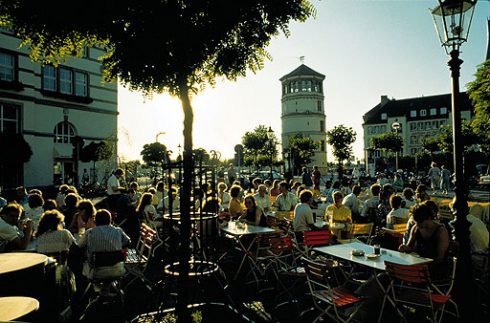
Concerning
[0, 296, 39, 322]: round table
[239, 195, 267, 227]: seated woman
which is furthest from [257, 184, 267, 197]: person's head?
[0, 296, 39, 322]: round table

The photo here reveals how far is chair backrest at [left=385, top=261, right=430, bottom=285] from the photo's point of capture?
4781 mm

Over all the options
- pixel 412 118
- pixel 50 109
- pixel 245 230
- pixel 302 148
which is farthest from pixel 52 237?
pixel 412 118

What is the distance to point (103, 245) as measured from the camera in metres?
6.30

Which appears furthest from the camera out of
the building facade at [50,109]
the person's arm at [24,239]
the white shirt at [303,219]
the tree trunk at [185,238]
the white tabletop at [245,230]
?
the building facade at [50,109]

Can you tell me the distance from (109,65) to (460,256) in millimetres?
5998

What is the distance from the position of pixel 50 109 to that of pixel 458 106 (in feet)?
96.1

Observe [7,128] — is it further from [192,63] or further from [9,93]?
[192,63]

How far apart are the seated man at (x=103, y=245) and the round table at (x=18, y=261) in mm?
824

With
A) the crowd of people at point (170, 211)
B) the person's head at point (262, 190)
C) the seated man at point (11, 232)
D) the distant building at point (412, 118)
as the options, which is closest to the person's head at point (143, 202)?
the crowd of people at point (170, 211)

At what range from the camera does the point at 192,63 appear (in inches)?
221

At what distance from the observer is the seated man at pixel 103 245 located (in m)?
6.18

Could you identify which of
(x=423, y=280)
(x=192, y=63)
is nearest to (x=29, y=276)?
(x=192, y=63)

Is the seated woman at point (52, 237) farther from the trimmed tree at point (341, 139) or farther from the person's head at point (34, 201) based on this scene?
the trimmed tree at point (341, 139)

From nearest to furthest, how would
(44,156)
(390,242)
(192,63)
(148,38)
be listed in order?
(148,38) < (192,63) < (390,242) < (44,156)
